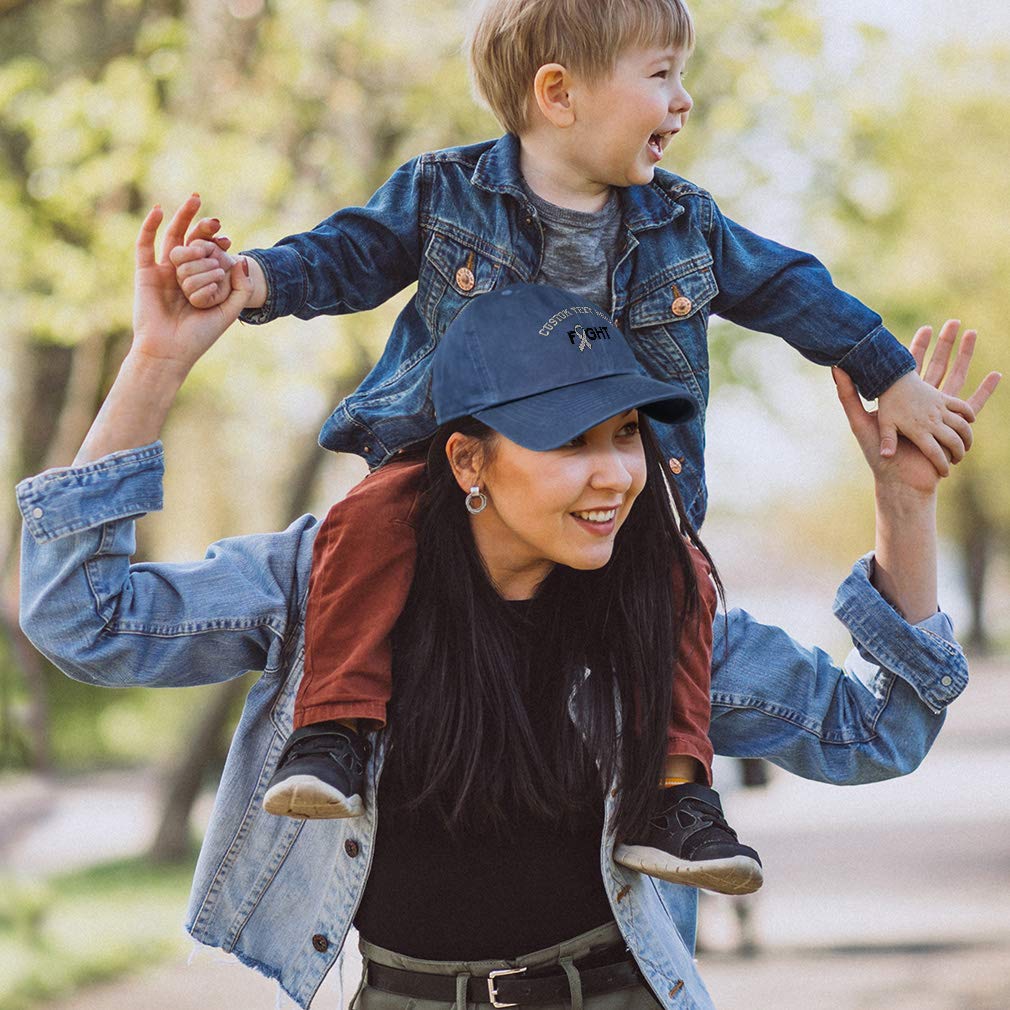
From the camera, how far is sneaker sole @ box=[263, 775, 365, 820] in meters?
2.27

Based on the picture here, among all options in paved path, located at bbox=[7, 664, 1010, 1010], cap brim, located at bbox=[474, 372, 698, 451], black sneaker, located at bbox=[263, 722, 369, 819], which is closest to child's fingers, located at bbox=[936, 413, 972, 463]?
cap brim, located at bbox=[474, 372, 698, 451]

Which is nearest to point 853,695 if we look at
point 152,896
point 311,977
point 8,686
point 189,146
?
point 311,977

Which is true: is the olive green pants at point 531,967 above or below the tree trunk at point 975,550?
below

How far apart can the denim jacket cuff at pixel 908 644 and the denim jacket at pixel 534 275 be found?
369mm

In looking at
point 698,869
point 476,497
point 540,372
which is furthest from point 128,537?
point 698,869

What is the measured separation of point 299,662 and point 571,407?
65 cm

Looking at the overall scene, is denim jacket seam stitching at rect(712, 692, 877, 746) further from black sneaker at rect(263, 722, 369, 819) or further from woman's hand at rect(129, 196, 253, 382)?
woman's hand at rect(129, 196, 253, 382)

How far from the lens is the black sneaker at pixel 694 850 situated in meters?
2.36

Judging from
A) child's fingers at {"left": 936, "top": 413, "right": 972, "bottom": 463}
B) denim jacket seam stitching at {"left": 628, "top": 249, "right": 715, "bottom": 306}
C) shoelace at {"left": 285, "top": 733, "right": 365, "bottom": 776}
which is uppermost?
denim jacket seam stitching at {"left": 628, "top": 249, "right": 715, "bottom": 306}

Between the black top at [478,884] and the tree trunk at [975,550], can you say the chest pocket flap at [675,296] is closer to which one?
the black top at [478,884]

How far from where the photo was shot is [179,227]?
2.32m

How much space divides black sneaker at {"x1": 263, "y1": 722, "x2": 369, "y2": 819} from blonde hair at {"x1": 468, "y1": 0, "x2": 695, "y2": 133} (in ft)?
3.63

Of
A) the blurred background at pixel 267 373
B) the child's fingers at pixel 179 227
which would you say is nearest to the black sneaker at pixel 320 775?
the child's fingers at pixel 179 227

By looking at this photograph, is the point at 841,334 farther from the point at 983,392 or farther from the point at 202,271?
the point at 202,271
